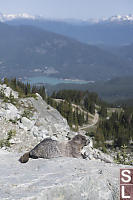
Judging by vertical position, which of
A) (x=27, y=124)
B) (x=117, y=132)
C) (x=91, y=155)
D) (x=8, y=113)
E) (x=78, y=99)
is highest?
(x=8, y=113)

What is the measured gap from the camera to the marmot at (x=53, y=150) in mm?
10906

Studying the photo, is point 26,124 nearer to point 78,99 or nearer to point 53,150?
point 53,150

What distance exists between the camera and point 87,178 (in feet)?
25.5

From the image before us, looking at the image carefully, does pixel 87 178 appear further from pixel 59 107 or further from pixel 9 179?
pixel 59 107

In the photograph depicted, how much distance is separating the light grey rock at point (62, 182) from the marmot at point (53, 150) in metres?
1.33

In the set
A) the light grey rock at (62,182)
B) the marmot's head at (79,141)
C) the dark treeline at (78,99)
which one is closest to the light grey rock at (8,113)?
the marmot's head at (79,141)

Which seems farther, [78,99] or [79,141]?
[78,99]

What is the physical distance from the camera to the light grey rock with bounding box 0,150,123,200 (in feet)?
23.6

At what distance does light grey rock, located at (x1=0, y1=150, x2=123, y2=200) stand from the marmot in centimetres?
133

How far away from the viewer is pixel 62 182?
7.59 meters

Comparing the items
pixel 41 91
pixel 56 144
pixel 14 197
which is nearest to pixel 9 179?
pixel 14 197

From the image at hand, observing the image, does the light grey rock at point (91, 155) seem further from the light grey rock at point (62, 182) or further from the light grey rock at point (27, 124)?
the light grey rock at point (27, 124)

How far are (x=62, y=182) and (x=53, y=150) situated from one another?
3.64 meters

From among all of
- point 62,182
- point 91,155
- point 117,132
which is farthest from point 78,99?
point 62,182
